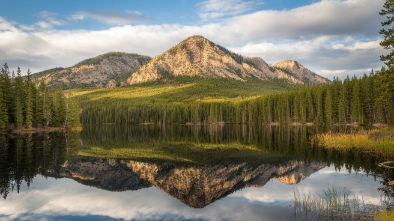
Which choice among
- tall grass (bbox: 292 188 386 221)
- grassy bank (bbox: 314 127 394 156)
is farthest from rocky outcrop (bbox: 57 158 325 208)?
grassy bank (bbox: 314 127 394 156)

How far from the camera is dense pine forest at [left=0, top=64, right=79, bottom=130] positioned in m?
90.3

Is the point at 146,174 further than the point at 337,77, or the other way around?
the point at 337,77

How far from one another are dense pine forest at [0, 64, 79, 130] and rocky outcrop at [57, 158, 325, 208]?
63.7m

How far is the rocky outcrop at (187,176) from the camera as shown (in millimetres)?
25656

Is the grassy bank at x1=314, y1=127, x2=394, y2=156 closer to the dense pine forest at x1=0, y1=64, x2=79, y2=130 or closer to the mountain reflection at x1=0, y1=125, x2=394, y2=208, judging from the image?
the mountain reflection at x1=0, y1=125, x2=394, y2=208

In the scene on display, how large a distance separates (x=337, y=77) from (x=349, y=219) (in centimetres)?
17760

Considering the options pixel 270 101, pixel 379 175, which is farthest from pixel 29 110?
pixel 270 101

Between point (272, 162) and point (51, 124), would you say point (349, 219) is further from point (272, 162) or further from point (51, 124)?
point (51, 124)

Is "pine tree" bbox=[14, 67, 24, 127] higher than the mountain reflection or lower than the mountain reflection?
higher

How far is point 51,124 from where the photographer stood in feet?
396

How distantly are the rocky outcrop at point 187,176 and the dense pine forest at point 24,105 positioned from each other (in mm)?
63746

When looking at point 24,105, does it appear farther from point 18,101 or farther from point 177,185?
point 177,185

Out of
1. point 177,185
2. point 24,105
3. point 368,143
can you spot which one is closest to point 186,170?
point 177,185

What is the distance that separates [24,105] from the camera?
318 feet
